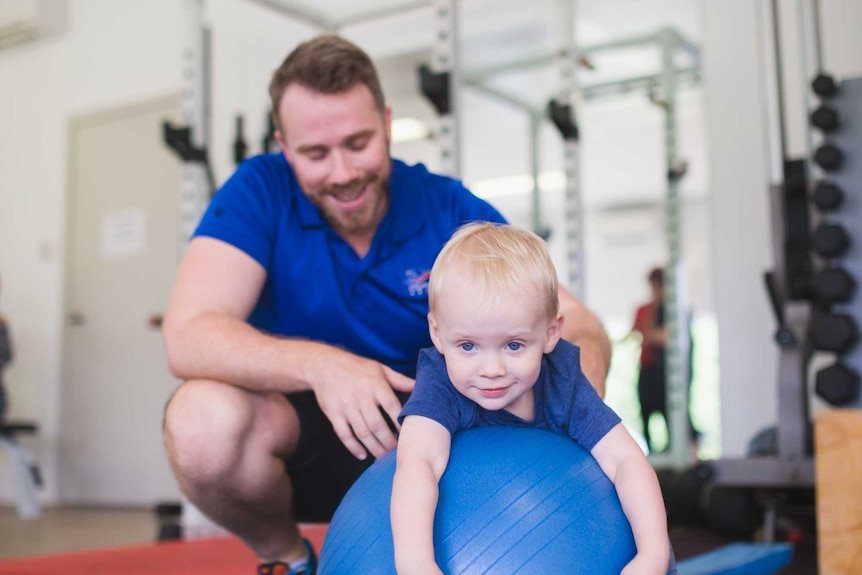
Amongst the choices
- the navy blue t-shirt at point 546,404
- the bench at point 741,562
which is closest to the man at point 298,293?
the navy blue t-shirt at point 546,404

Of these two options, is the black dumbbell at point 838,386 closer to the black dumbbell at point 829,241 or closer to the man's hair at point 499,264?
the black dumbbell at point 829,241

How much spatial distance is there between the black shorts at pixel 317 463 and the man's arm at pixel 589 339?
431 mm

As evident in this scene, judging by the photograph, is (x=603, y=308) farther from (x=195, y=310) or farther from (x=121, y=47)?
(x=195, y=310)

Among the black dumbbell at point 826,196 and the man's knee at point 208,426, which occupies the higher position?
the black dumbbell at point 826,196

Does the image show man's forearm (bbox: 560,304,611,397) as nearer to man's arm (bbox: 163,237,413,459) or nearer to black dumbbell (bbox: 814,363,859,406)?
man's arm (bbox: 163,237,413,459)

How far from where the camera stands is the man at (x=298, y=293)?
4.71 feet

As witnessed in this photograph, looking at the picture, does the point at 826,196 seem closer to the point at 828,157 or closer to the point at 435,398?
the point at 828,157

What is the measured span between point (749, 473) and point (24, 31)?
472 centimetres

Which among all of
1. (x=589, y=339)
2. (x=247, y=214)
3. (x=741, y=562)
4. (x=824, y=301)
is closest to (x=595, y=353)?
(x=589, y=339)

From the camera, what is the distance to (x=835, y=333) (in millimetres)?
2186

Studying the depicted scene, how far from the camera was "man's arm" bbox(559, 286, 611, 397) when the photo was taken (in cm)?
134

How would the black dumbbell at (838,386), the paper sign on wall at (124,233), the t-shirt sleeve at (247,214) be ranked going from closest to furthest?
1. the t-shirt sleeve at (247,214)
2. the black dumbbell at (838,386)
3. the paper sign on wall at (124,233)

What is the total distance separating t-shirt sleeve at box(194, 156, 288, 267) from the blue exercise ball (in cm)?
62

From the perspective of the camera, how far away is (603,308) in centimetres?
1057
